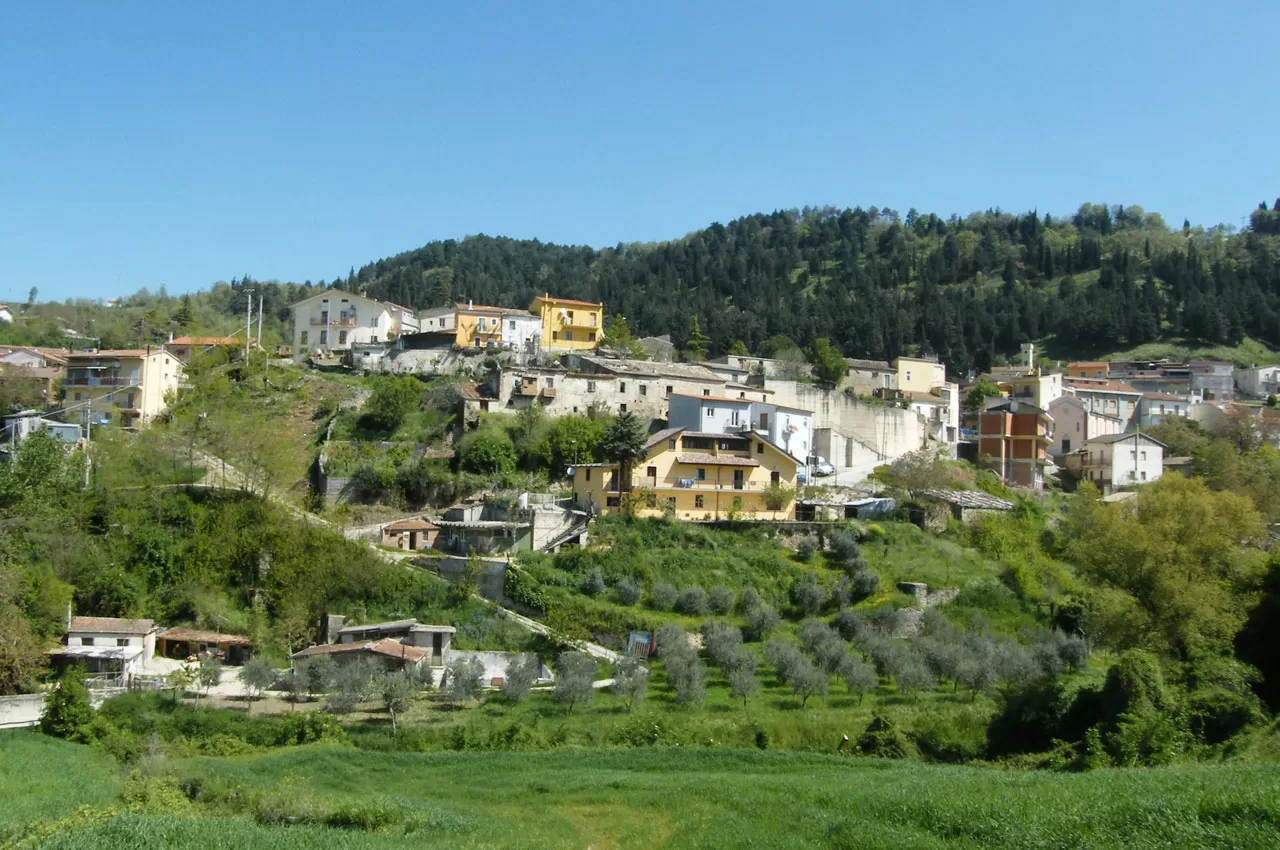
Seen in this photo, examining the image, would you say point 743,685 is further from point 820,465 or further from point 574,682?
point 820,465

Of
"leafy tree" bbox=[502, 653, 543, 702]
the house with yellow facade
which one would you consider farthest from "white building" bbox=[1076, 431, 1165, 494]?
"leafy tree" bbox=[502, 653, 543, 702]

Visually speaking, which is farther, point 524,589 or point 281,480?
point 281,480

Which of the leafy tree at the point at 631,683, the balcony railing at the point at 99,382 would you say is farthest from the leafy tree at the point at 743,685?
the balcony railing at the point at 99,382

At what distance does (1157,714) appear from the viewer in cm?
2148

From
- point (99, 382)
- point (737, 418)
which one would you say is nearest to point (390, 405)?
point (99, 382)

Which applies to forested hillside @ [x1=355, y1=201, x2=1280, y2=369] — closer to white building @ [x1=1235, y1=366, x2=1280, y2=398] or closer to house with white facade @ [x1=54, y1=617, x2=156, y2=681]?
white building @ [x1=1235, y1=366, x2=1280, y2=398]

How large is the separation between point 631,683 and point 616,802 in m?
7.70

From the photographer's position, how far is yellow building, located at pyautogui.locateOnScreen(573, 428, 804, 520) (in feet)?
133

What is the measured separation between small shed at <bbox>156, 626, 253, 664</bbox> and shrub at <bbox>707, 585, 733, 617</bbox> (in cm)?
1433

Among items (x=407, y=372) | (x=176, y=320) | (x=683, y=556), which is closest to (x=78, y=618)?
(x=683, y=556)

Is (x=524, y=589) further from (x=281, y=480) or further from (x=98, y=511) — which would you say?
(x=98, y=511)

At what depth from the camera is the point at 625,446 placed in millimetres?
40312

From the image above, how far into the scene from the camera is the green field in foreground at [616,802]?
15211mm

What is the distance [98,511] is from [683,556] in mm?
20211
